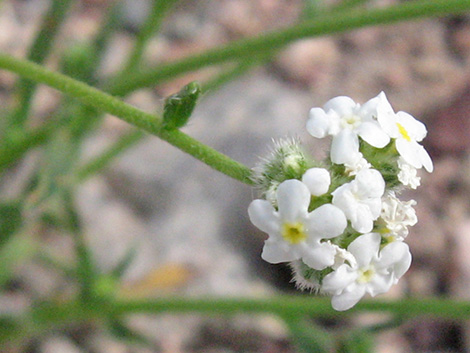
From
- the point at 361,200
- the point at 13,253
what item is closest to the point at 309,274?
the point at 361,200

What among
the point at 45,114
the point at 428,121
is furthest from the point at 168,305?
the point at 428,121

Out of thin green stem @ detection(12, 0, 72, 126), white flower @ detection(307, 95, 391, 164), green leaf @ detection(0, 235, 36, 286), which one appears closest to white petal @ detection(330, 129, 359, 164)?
white flower @ detection(307, 95, 391, 164)

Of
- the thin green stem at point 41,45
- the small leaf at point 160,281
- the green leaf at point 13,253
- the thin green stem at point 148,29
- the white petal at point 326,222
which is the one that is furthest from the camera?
the small leaf at point 160,281

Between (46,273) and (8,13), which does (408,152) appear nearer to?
(46,273)

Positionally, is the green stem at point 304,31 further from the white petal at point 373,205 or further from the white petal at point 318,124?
the white petal at point 373,205

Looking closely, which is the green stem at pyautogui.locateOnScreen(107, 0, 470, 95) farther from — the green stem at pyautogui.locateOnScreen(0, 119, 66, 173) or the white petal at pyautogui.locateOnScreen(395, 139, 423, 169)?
the white petal at pyautogui.locateOnScreen(395, 139, 423, 169)

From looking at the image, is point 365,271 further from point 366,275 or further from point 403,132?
point 403,132

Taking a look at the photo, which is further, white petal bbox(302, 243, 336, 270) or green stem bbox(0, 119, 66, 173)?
green stem bbox(0, 119, 66, 173)

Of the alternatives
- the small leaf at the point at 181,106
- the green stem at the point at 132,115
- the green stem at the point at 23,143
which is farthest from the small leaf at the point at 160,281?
the small leaf at the point at 181,106
